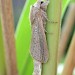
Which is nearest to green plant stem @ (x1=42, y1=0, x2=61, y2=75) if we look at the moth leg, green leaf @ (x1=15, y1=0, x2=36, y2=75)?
the moth leg

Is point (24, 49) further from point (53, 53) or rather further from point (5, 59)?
point (53, 53)

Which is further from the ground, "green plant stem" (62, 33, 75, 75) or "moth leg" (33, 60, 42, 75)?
"moth leg" (33, 60, 42, 75)

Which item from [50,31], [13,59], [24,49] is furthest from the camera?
[24,49]

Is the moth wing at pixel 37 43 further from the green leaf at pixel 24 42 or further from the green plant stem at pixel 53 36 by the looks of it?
the green leaf at pixel 24 42

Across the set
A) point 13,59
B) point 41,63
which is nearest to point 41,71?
point 41,63

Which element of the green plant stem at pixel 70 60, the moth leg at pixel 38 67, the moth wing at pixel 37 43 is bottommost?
the green plant stem at pixel 70 60

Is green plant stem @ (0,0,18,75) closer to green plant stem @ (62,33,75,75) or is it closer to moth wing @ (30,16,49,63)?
moth wing @ (30,16,49,63)

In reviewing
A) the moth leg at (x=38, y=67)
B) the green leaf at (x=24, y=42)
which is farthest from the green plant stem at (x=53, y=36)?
the green leaf at (x=24, y=42)

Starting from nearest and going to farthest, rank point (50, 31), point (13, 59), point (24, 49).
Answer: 1. point (50, 31)
2. point (13, 59)
3. point (24, 49)
